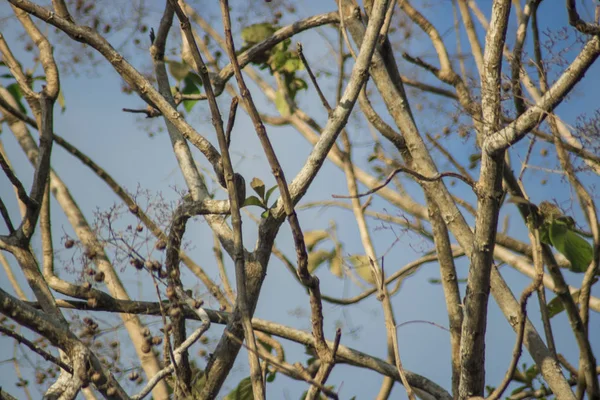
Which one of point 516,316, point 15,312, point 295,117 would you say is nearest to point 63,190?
point 295,117

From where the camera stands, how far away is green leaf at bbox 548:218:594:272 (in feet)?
6.71

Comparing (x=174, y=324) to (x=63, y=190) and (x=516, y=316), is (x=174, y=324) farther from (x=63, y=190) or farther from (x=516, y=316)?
(x=63, y=190)

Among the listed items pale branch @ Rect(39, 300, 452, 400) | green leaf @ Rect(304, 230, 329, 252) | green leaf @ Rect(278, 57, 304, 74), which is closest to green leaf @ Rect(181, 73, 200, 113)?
green leaf @ Rect(278, 57, 304, 74)

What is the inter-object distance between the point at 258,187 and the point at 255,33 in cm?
155

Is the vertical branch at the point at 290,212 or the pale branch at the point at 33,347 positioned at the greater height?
the vertical branch at the point at 290,212

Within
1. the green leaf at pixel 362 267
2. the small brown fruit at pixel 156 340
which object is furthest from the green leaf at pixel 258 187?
the green leaf at pixel 362 267

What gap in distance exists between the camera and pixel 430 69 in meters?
3.57

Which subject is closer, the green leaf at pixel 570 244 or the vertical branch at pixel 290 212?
the vertical branch at pixel 290 212

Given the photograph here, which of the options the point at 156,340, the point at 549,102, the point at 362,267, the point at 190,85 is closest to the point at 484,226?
the point at 549,102

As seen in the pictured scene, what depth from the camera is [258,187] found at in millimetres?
1790

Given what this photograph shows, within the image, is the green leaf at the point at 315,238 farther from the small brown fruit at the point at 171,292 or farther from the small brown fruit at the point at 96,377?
the small brown fruit at the point at 96,377

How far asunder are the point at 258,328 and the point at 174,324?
74 cm

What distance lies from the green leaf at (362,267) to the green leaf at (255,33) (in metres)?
1.08

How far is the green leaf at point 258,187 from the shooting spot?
1.78 metres
